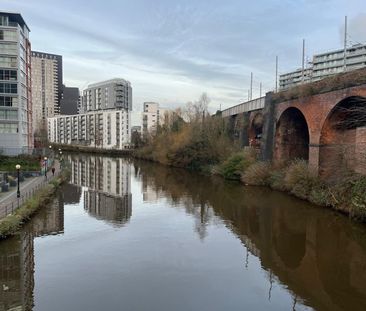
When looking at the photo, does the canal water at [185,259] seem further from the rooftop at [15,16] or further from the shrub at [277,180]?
the rooftop at [15,16]

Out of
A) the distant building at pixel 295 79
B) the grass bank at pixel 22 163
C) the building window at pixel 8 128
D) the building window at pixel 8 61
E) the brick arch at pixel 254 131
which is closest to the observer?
the distant building at pixel 295 79

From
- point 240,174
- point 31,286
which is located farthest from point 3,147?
point 31,286

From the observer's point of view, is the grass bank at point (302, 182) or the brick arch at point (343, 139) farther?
the brick arch at point (343, 139)

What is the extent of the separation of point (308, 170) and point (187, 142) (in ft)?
82.3

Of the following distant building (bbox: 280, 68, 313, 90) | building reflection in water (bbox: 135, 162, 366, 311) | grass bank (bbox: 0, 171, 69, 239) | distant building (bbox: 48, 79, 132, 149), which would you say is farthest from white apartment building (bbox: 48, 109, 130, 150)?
grass bank (bbox: 0, 171, 69, 239)

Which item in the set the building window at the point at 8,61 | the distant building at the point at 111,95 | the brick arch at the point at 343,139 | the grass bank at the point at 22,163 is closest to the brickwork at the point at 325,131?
the brick arch at the point at 343,139

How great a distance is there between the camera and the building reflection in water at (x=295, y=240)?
12141 millimetres

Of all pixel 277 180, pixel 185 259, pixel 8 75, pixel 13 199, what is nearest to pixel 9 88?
pixel 8 75

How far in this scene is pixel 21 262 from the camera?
45.6ft

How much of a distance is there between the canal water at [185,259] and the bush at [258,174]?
658 centimetres

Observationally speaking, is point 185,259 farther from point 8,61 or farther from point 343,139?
point 8,61

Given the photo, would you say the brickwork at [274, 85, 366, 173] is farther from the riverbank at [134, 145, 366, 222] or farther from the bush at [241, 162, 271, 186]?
the bush at [241, 162, 271, 186]

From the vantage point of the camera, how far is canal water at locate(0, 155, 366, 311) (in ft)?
36.7

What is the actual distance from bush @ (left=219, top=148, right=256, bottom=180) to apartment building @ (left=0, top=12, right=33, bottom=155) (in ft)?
91.9
